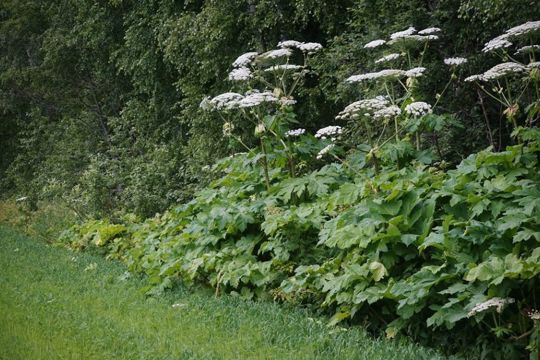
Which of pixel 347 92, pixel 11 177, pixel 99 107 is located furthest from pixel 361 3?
pixel 11 177

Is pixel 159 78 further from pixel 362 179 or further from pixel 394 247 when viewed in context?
pixel 394 247

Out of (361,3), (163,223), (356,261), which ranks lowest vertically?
(163,223)

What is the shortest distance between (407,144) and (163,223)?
14.8 feet

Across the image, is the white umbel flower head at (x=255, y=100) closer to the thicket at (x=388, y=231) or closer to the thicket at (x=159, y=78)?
the thicket at (x=388, y=231)

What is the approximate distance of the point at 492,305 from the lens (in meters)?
4.43

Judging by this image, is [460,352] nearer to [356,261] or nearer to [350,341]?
[350,341]

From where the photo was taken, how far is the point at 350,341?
17.0ft

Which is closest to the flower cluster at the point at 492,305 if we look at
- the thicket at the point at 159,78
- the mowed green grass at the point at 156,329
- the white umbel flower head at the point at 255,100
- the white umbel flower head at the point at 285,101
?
the mowed green grass at the point at 156,329

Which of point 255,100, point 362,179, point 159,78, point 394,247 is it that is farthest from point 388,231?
point 159,78

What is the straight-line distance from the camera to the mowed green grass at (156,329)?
5.07 m

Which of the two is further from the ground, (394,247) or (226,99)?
(226,99)

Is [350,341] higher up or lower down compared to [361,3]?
lower down

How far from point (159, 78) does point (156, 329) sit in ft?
42.8

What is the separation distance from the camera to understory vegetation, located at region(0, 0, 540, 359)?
4.99 m
